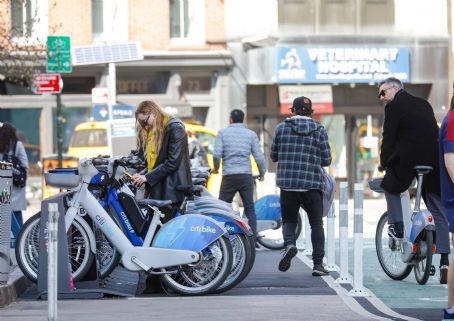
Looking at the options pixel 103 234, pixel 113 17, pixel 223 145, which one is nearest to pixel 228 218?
pixel 103 234

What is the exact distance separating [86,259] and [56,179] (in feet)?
2.51

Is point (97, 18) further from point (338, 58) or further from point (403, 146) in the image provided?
point (403, 146)

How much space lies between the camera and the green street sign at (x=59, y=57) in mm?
23000

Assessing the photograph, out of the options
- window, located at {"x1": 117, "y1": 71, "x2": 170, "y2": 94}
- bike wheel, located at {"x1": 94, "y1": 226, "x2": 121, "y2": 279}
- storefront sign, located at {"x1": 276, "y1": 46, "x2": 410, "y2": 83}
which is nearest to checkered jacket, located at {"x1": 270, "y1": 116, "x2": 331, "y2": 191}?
bike wheel, located at {"x1": 94, "y1": 226, "x2": 121, "y2": 279}

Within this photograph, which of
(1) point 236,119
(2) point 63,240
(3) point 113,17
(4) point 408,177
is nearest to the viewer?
(2) point 63,240

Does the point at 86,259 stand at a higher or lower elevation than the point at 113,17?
lower

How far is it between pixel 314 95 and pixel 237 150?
62.5ft

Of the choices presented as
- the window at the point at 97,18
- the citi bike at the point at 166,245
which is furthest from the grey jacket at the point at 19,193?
the window at the point at 97,18

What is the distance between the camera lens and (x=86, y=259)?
472 inches

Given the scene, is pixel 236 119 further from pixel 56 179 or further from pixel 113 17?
pixel 113 17

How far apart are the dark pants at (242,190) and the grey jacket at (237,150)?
8cm

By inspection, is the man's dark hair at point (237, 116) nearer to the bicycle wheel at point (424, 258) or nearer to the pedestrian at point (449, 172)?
the bicycle wheel at point (424, 258)

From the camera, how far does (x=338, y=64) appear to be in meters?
36.2

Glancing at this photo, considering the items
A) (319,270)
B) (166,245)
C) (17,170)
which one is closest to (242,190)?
(17,170)
